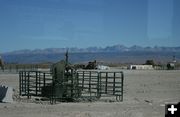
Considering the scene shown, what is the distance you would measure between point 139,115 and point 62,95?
5.36 m

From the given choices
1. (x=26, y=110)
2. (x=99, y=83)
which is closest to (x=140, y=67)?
(x=99, y=83)

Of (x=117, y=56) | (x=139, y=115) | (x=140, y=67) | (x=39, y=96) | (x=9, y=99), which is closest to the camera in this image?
(x=139, y=115)

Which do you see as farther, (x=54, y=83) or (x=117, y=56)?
(x=117, y=56)

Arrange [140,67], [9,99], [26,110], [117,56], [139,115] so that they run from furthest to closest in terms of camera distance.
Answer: [117,56] < [140,67] < [9,99] < [26,110] < [139,115]

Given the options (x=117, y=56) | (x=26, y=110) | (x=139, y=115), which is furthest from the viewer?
(x=117, y=56)

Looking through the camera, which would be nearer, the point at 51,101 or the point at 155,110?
the point at 155,110

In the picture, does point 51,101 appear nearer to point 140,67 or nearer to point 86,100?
point 86,100

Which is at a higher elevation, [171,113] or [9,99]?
[171,113]

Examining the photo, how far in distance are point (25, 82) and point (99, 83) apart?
319 cm

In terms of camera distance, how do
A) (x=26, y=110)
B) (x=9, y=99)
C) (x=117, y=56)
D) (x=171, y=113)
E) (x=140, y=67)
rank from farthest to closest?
(x=117, y=56) → (x=140, y=67) → (x=9, y=99) → (x=26, y=110) → (x=171, y=113)

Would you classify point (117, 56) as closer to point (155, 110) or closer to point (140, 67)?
point (140, 67)

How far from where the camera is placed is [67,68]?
55.8 ft

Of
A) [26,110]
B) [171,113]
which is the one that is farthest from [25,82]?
[171,113]

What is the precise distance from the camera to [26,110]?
13359mm
